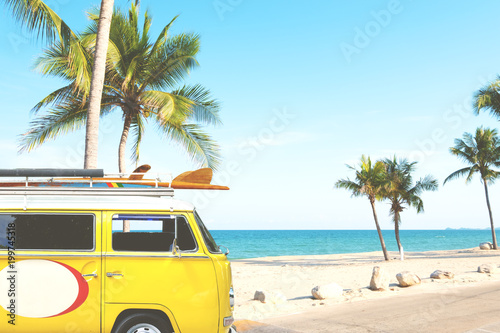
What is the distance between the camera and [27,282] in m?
6.05

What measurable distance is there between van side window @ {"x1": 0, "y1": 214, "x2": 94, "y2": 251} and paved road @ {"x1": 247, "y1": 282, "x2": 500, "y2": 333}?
13.0 feet

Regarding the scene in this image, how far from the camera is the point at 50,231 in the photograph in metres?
6.25

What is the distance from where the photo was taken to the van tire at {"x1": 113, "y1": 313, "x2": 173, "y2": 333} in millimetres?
6062

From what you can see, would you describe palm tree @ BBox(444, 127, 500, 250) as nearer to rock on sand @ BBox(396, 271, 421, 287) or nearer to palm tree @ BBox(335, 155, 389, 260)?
palm tree @ BBox(335, 155, 389, 260)

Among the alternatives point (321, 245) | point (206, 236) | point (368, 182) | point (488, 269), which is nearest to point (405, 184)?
point (368, 182)

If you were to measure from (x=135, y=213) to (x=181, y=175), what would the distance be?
1.03 meters

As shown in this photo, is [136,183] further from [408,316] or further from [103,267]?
[408,316]

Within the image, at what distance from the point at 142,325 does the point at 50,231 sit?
5.98 ft

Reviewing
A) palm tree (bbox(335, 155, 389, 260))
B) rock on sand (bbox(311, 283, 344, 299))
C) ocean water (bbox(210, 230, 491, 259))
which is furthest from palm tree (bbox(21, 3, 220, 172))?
ocean water (bbox(210, 230, 491, 259))

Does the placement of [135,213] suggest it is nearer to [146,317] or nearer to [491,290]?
[146,317]

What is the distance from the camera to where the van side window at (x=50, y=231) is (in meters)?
6.18

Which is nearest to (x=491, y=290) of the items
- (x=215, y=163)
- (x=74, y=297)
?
(x=215, y=163)

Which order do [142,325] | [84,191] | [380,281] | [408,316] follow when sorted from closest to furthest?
[142,325], [84,191], [408,316], [380,281]

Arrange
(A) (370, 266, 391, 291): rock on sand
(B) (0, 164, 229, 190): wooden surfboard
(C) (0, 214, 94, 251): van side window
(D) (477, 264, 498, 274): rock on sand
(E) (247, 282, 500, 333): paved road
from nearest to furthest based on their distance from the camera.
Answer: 1. (C) (0, 214, 94, 251): van side window
2. (B) (0, 164, 229, 190): wooden surfboard
3. (E) (247, 282, 500, 333): paved road
4. (A) (370, 266, 391, 291): rock on sand
5. (D) (477, 264, 498, 274): rock on sand
